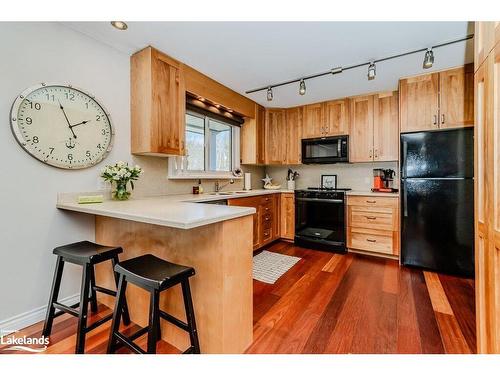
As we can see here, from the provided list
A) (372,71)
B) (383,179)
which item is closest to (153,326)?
(372,71)

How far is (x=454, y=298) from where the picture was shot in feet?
6.77

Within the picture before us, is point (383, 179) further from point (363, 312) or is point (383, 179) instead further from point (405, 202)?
point (363, 312)

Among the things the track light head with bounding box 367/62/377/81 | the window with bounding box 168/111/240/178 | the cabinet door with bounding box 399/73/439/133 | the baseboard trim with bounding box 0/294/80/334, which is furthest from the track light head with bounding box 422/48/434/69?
the baseboard trim with bounding box 0/294/80/334

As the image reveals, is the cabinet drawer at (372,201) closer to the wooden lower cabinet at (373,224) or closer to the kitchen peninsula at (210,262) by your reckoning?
the wooden lower cabinet at (373,224)

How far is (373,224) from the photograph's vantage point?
10.3 ft

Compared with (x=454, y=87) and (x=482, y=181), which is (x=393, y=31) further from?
(x=482, y=181)

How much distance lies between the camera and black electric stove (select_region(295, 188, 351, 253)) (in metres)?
3.30

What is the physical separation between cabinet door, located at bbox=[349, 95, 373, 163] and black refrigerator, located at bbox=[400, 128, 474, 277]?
64 cm

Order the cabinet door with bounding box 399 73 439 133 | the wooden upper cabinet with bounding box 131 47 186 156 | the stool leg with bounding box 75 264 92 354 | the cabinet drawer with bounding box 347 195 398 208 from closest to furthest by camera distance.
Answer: the stool leg with bounding box 75 264 92 354, the wooden upper cabinet with bounding box 131 47 186 156, the cabinet door with bounding box 399 73 439 133, the cabinet drawer with bounding box 347 195 398 208

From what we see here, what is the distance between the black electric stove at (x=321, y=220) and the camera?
10.8 ft

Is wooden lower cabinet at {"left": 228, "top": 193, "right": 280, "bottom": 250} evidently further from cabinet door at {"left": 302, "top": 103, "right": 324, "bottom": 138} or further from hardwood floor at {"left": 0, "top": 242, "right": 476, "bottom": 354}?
cabinet door at {"left": 302, "top": 103, "right": 324, "bottom": 138}

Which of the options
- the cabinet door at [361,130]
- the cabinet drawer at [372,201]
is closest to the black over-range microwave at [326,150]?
the cabinet door at [361,130]

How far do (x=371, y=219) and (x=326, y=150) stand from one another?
4.14 feet
